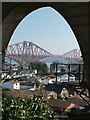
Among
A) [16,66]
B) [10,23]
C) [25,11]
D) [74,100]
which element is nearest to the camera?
[74,100]

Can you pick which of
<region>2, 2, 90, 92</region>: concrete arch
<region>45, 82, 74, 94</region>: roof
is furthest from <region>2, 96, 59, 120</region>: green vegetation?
<region>2, 2, 90, 92</region>: concrete arch

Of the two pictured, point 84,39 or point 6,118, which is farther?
point 84,39

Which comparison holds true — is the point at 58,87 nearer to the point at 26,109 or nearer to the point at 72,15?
the point at 72,15

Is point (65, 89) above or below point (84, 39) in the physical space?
below

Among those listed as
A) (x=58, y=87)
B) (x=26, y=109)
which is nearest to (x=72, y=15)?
(x=58, y=87)

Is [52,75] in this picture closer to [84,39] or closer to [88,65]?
[88,65]

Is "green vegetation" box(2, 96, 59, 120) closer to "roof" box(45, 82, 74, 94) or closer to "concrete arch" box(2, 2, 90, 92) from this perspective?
"roof" box(45, 82, 74, 94)

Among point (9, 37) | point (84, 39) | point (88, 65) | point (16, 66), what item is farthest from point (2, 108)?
point (9, 37)

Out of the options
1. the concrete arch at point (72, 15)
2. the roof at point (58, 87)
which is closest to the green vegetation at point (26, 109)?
the roof at point (58, 87)
